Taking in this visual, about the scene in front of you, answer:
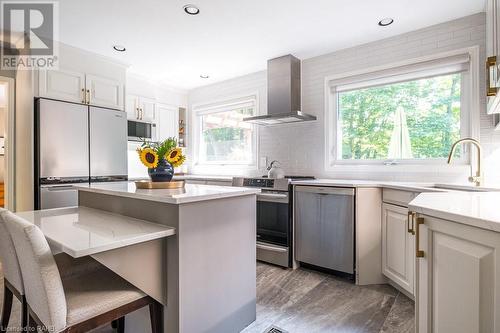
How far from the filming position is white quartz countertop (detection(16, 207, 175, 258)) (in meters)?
1.11

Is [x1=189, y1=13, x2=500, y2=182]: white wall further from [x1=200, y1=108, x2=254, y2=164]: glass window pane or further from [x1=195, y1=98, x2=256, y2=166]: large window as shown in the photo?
[x1=200, y1=108, x2=254, y2=164]: glass window pane

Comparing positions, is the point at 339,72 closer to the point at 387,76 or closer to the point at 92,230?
the point at 387,76

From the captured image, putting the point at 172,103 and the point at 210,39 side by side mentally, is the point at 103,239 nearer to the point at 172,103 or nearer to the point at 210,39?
the point at 210,39

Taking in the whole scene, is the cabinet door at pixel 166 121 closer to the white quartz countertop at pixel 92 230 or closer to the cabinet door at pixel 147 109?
the cabinet door at pixel 147 109

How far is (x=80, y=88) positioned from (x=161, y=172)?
2.28 metres

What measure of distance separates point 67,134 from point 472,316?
12.3 ft

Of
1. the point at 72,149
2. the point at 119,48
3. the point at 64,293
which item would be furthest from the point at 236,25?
the point at 64,293

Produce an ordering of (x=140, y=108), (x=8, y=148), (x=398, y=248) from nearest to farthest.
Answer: (x=398, y=248) → (x=8, y=148) → (x=140, y=108)

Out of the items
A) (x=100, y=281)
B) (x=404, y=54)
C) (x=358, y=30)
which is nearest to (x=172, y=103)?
(x=358, y=30)

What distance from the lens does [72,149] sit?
3.19 metres

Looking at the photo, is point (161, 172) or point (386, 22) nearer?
point (161, 172)

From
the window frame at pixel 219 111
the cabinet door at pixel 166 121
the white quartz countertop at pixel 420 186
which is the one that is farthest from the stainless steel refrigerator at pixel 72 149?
the white quartz countertop at pixel 420 186

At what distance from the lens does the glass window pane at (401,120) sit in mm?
2697

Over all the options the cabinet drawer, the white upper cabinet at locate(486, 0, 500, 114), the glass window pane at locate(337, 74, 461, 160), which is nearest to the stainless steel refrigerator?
the glass window pane at locate(337, 74, 461, 160)
